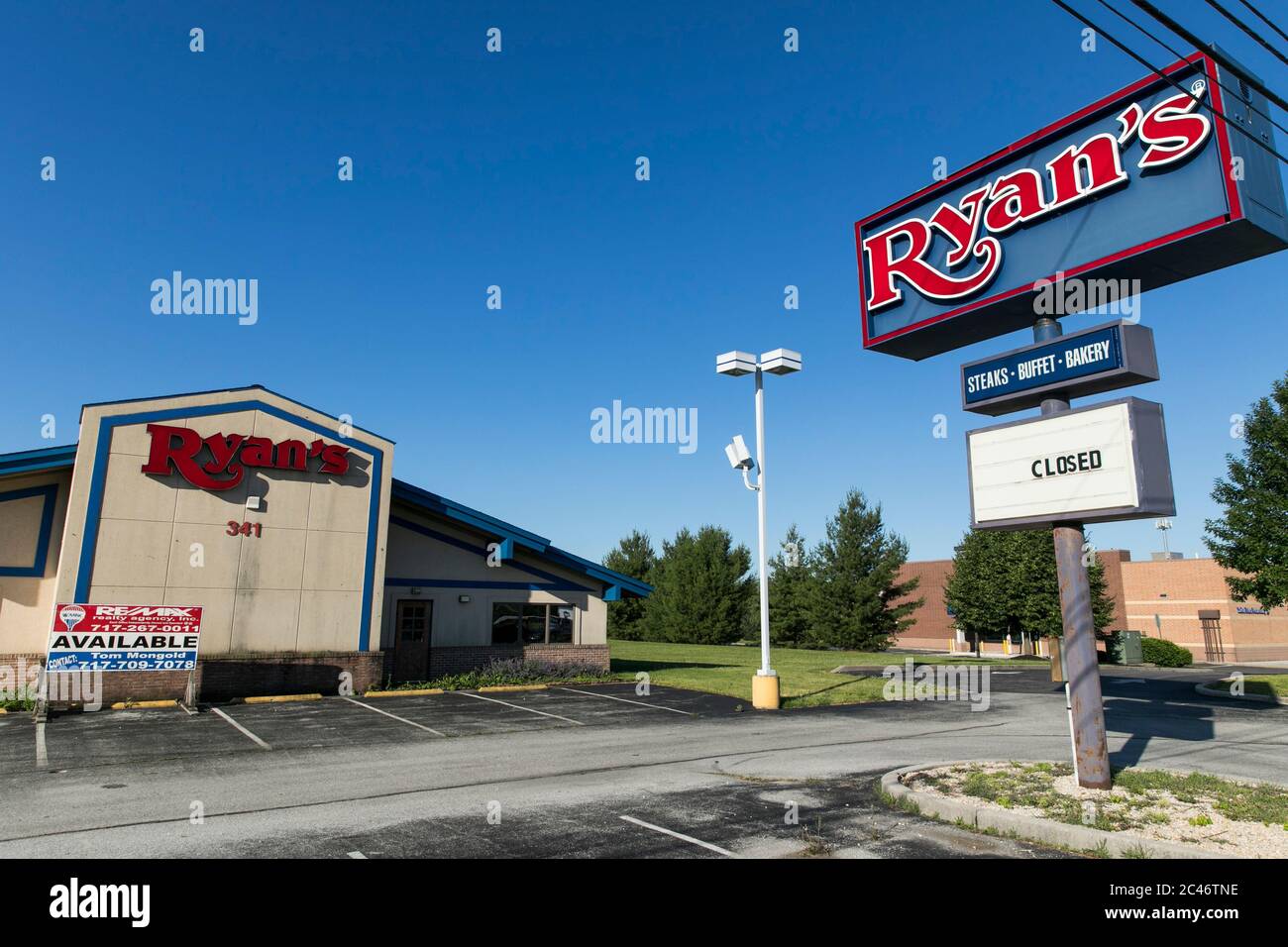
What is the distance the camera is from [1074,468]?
941 cm

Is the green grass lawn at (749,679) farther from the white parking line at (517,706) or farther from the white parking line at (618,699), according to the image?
the white parking line at (517,706)

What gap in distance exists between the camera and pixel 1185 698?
2138 centimetres

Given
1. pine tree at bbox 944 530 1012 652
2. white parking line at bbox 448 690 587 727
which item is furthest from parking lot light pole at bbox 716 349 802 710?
pine tree at bbox 944 530 1012 652

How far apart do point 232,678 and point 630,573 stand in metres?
59.9

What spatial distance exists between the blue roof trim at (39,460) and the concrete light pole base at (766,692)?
1656cm

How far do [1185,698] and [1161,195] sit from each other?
1800cm

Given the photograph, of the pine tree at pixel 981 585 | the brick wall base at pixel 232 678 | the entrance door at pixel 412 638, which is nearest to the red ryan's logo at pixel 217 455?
the brick wall base at pixel 232 678

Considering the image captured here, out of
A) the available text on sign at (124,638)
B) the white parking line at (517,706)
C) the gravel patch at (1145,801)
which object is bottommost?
the white parking line at (517,706)

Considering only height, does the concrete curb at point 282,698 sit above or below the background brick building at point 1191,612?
below

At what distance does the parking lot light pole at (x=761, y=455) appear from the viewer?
18359mm

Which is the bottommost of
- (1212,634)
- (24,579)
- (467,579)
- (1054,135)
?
(1212,634)

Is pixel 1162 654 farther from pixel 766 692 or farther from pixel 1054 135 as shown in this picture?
pixel 1054 135

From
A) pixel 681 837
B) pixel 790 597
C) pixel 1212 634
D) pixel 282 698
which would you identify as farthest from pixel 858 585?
pixel 681 837
